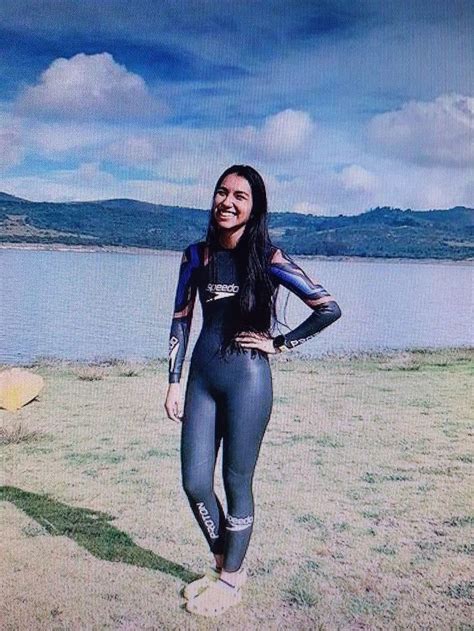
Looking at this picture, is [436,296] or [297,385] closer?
[297,385]

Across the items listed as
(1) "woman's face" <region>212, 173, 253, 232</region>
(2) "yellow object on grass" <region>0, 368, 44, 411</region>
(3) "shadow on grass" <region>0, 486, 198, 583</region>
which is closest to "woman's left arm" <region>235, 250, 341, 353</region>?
(1) "woman's face" <region>212, 173, 253, 232</region>

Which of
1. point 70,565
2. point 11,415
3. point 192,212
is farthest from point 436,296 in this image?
point 70,565

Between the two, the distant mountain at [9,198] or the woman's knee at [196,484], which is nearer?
the woman's knee at [196,484]

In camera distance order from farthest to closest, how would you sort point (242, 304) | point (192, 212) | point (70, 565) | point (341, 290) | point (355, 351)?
1. point (355, 351)
2. point (341, 290)
3. point (192, 212)
4. point (70, 565)
5. point (242, 304)

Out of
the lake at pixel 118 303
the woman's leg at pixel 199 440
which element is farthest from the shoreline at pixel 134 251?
the woman's leg at pixel 199 440

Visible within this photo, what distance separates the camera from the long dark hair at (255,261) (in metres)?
1.70

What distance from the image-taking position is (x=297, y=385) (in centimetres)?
410

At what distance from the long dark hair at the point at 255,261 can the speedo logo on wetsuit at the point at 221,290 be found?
0.8 inches

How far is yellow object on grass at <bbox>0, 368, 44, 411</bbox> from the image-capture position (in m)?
3.18

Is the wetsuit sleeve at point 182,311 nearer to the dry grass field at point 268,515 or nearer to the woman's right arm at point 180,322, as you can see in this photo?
the woman's right arm at point 180,322

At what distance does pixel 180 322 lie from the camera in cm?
179

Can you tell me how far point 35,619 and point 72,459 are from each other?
3.70ft

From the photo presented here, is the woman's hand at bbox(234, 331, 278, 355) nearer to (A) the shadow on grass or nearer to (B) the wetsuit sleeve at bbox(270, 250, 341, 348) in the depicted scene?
(B) the wetsuit sleeve at bbox(270, 250, 341, 348)

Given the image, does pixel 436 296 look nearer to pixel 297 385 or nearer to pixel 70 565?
pixel 297 385
